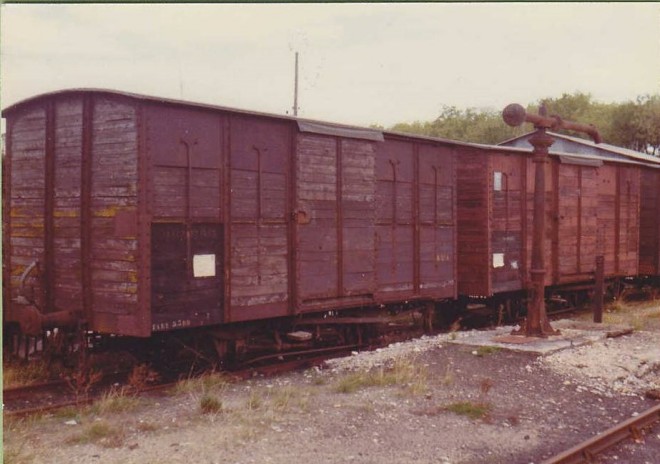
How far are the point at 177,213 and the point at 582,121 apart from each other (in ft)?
178

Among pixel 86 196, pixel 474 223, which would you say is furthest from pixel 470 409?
pixel 474 223

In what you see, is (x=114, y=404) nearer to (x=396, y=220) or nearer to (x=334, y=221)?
(x=334, y=221)

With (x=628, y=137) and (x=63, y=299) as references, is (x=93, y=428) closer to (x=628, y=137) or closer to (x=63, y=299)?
(x=63, y=299)

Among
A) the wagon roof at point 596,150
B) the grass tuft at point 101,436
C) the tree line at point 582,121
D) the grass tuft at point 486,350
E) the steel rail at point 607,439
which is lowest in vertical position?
the steel rail at point 607,439

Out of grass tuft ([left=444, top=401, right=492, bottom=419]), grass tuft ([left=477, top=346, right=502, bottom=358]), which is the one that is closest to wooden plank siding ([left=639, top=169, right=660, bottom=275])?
grass tuft ([left=477, top=346, right=502, bottom=358])

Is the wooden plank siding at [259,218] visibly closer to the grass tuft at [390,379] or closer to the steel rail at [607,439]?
the grass tuft at [390,379]

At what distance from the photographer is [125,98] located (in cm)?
765

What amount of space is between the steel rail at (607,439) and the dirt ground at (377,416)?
0.32 feet

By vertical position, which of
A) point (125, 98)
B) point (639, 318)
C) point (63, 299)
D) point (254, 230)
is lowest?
point (639, 318)

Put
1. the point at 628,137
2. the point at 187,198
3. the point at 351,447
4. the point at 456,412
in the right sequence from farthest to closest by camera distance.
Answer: the point at 628,137, the point at 187,198, the point at 456,412, the point at 351,447

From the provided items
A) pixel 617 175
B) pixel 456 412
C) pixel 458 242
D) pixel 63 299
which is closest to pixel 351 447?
pixel 456 412

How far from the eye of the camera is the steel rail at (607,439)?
533 centimetres

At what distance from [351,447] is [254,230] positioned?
382cm

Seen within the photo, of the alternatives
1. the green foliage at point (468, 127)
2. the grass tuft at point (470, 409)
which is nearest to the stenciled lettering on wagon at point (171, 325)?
the grass tuft at point (470, 409)
